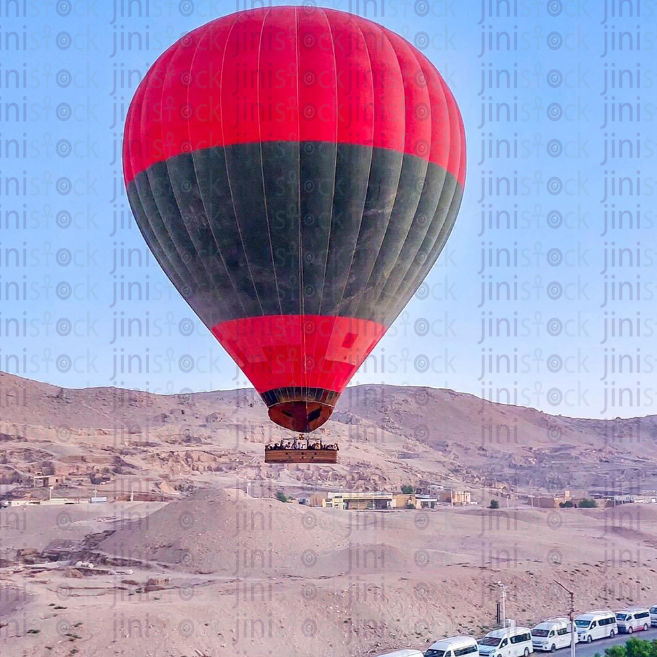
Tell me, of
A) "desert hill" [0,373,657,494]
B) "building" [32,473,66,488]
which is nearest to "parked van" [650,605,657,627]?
"desert hill" [0,373,657,494]

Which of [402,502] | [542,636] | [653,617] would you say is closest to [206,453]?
[402,502]

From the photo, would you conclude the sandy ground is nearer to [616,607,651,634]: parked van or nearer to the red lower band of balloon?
[616,607,651,634]: parked van

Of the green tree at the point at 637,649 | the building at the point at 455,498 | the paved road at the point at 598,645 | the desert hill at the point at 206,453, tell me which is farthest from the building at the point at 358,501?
the green tree at the point at 637,649

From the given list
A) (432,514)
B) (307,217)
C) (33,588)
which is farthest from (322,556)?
(307,217)

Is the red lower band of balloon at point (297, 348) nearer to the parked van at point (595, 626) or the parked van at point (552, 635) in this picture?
the parked van at point (552, 635)

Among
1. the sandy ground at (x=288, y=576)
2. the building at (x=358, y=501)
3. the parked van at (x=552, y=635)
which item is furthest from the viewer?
the building at (x=358, y=501)

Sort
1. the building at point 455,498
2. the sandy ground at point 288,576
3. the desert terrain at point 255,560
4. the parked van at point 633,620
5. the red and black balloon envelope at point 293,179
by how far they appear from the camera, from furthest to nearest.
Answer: the building at point 455,498 < the parked van at point 633,620 < the desert terrain at point 255,560 < the sandy ground at point 288,576 < the red and black balloon envelope at point 293,179

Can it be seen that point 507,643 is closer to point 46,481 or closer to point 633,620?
point 633,620

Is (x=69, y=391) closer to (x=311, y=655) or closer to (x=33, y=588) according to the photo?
(x=33, y=588)
